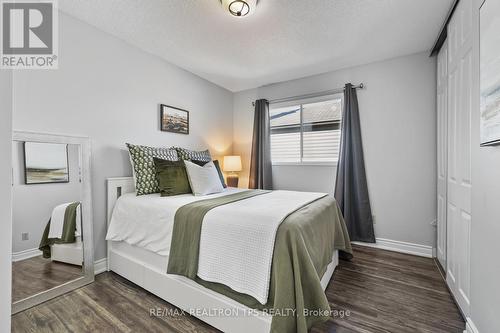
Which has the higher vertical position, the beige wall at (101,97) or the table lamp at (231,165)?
the beige wall at (101,97)

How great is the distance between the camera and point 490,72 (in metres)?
1.19

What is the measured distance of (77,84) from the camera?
6.95 ft

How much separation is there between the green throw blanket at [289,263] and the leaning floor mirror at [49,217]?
44.2 inches

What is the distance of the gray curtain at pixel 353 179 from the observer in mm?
3000

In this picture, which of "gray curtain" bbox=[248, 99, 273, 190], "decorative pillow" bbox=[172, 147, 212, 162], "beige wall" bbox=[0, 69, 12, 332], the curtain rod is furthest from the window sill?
"beige wall" bbox=[0, 69, 12, 332]

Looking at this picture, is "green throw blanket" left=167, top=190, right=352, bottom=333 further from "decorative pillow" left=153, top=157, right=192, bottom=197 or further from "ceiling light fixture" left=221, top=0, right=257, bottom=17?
"ceiling light fixture" left=221, top=0, right=257, bottom=17

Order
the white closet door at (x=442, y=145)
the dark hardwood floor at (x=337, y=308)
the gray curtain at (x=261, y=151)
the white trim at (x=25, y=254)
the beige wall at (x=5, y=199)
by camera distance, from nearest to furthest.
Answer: the beige wall at (x=5, y=199), the dark hardwood floor at (x=337, y=308), the white trim at (x=25, y=254), the white closet door at (x=442, y=145), the gray curtain at (x=261, y=151)

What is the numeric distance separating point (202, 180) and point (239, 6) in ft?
5.44

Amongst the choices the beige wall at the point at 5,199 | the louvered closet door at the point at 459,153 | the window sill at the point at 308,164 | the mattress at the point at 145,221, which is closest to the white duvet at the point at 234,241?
the mattress at the point at 145,221

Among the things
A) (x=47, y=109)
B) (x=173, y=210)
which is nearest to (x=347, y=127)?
(x=173, y=210)

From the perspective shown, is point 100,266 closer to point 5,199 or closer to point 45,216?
point 45,216

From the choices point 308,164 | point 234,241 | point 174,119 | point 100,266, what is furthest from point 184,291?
point 308,164

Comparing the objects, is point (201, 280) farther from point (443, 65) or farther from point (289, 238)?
point (443, 65)

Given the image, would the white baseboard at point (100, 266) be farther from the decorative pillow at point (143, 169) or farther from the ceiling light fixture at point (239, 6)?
the ceiling light fixture at point (239, 6)
